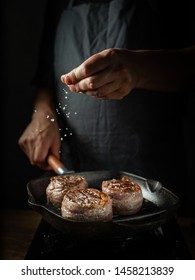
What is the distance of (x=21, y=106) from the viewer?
2.60 feet

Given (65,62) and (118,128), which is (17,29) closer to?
(65,62)

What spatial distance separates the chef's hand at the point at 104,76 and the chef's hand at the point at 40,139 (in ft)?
0.31

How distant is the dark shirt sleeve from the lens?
77 cm

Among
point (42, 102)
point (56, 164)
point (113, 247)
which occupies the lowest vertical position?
point (113, 247)

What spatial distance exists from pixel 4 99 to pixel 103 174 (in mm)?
257

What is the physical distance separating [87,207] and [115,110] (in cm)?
22

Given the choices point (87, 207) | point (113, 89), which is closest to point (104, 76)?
point (113, 89)

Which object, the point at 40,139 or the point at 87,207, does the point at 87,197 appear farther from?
the point at 40,139

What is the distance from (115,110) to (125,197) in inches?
6.9

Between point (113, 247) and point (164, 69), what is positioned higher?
point (164, 69)

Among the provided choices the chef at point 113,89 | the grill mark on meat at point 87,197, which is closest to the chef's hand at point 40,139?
the chef at point 113,89

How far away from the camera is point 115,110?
0.79 metres

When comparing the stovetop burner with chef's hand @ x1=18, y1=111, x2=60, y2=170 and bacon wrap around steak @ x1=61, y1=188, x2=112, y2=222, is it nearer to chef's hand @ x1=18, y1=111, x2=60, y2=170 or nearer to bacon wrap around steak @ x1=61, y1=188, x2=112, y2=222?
bacon wrap around steak @ x1=61, y1=188, x2=112, y2=222

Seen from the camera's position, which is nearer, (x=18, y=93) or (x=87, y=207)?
(x=87, y=207)
